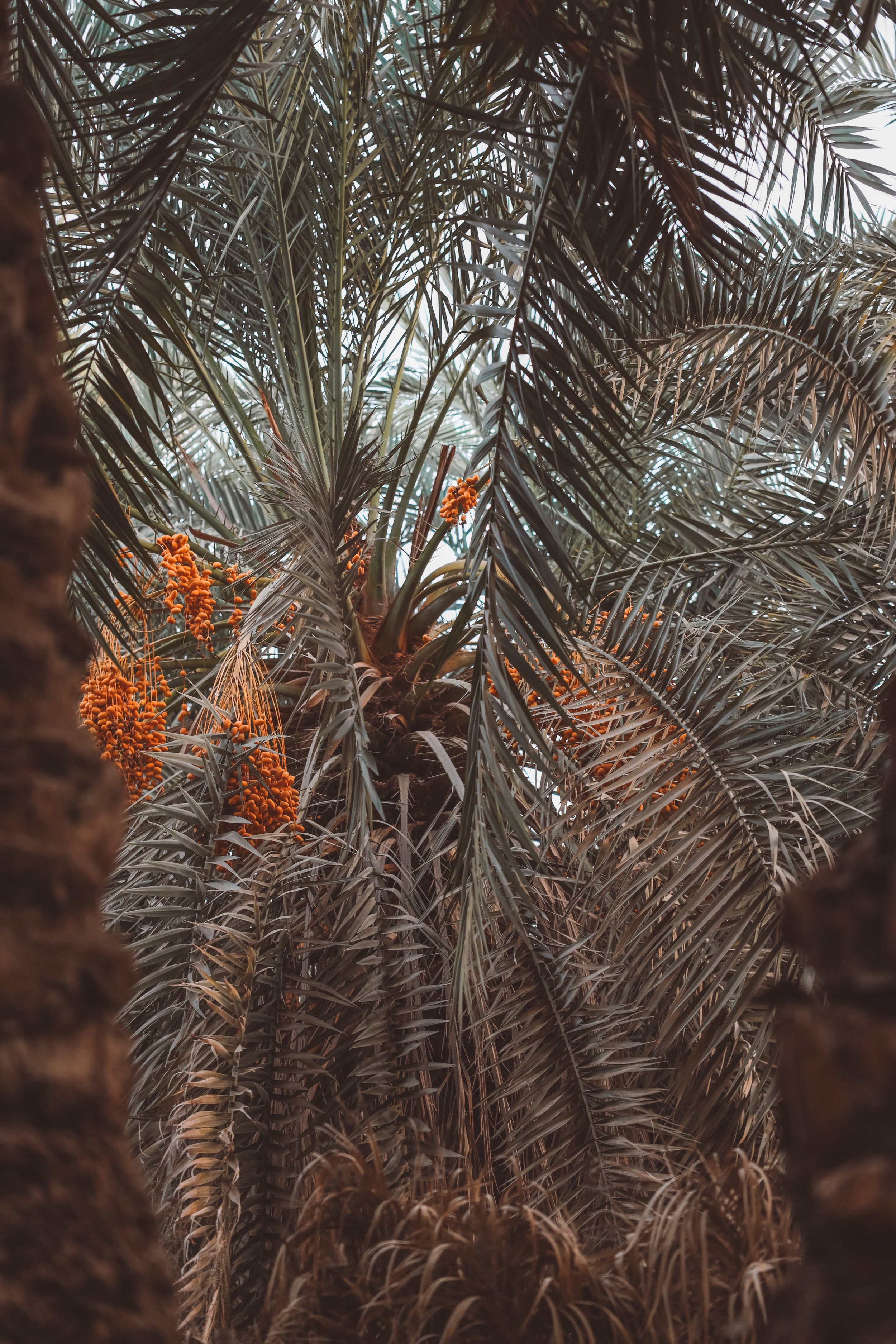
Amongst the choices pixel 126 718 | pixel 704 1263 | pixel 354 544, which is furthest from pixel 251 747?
pixel 704 1263

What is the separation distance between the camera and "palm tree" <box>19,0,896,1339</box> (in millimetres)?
2367

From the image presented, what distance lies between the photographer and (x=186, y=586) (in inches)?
114

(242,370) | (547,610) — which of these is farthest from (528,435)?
(242,370)

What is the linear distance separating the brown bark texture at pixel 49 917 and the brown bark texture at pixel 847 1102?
52 centimetres

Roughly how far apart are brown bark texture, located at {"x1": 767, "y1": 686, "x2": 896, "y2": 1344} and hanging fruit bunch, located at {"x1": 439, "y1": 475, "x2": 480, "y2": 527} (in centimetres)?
245

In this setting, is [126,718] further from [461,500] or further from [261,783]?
[461,500]

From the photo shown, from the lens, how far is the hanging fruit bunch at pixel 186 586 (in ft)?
9.42

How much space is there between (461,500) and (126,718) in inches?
48.2

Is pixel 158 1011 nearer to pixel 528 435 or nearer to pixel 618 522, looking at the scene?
pixel 528 435

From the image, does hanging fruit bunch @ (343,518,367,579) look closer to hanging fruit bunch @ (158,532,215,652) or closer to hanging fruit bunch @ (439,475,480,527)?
hanging fruit bunch @ (439,475,480,527)

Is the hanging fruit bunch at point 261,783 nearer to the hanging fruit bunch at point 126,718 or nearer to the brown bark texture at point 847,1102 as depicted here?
the hanging fruit bunch at point 126,718

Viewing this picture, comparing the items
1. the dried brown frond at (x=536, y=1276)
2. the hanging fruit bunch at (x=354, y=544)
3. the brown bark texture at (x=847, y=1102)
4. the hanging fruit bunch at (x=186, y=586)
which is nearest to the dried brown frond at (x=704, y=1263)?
the dried brown frond at (x=536, y=1276)

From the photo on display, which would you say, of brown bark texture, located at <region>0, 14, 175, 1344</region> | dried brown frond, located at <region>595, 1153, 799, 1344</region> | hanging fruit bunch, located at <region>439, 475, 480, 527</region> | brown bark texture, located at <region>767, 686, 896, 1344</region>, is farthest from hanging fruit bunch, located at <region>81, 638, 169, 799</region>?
brown bark texture, located at <region>767, 686, 896, 1344</region>

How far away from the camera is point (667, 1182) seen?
2277 millimetres
